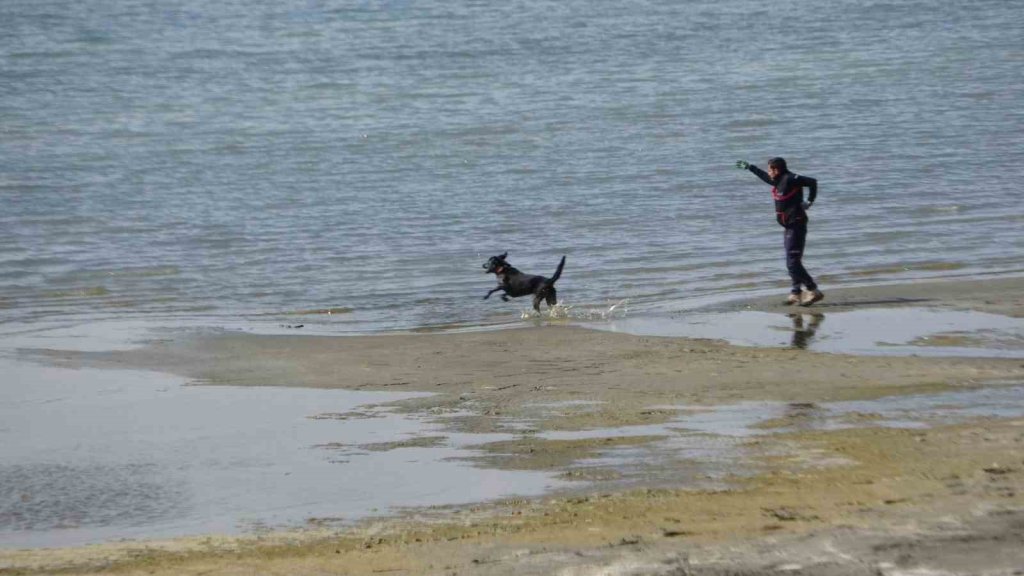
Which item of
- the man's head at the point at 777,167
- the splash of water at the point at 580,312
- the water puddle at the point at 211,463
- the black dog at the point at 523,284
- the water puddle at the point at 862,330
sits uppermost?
the man's head at the point at 777,167

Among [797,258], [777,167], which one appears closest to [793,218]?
[797,258]

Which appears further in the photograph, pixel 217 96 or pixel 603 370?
pixel 217 96

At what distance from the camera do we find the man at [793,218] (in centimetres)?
1441

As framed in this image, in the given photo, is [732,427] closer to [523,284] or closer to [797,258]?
[797,258]

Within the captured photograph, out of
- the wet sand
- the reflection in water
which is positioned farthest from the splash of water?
the wet sand

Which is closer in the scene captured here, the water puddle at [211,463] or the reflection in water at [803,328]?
the water puddle at [211,463]

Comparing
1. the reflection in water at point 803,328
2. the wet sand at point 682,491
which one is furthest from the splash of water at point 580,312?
the wet sand at point 682,491

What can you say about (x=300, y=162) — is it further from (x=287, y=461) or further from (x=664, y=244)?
(x=287, y=461)

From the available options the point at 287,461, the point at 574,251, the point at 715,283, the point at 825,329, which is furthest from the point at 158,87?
the point at 287,461

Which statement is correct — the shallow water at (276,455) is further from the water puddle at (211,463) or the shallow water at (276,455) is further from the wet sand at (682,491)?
the wet sand at (682,491)

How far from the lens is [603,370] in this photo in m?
11.8

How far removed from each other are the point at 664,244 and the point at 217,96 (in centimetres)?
1888

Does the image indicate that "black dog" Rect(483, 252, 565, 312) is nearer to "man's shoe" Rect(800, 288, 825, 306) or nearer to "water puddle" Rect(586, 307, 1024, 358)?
"water puddle" Rect(586, 307, 1024, 358)

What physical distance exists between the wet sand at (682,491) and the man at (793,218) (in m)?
2.32
